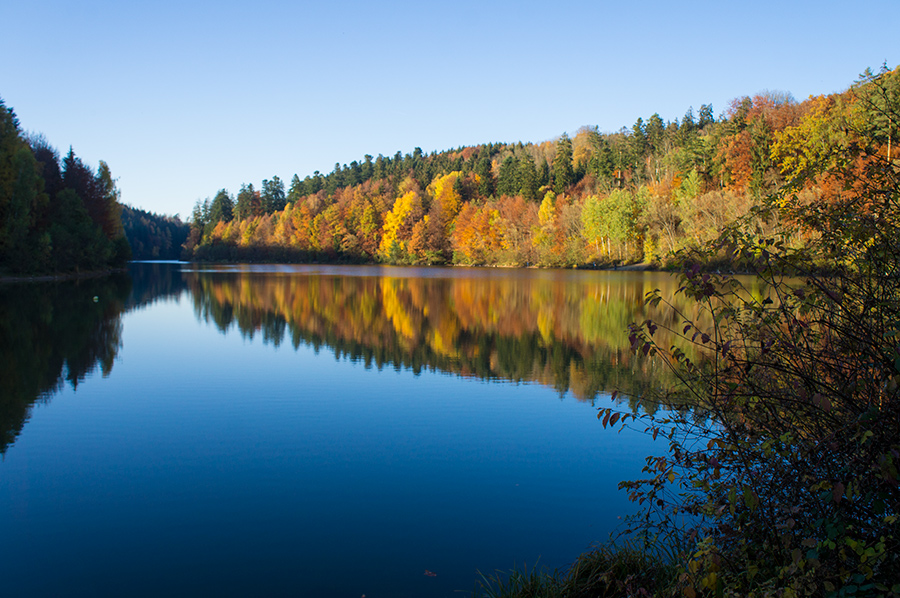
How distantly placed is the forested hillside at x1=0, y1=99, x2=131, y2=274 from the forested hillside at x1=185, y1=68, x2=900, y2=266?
42.9 meters

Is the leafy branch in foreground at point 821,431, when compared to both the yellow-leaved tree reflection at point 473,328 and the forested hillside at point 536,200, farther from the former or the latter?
the forested hillside at point 536,200

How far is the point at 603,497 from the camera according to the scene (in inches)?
257

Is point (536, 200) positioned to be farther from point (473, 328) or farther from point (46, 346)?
point (46, 346)

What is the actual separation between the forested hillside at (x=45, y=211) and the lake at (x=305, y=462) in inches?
1154

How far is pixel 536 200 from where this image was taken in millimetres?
82875

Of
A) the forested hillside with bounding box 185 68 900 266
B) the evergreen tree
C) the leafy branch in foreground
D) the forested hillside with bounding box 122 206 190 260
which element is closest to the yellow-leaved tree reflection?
the leafy branch in foreground

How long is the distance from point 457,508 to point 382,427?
3.03 m

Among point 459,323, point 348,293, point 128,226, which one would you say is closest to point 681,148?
point 348,293

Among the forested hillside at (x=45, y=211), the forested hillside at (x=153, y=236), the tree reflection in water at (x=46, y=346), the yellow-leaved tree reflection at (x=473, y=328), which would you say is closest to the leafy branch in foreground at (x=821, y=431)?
the yellow-leaved tree reflection at (x=473, y=328)

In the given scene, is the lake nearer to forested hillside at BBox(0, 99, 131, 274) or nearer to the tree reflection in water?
the tree reflection in water

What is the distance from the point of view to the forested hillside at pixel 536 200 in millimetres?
56531

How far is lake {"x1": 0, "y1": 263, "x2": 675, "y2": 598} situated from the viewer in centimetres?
504

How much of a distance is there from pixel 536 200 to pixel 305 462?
256ft

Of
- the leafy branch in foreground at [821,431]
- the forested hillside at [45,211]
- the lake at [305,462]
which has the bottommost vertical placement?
the lake at [305,462]
